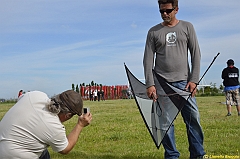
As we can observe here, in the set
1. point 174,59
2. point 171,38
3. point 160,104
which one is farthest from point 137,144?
point 171,38

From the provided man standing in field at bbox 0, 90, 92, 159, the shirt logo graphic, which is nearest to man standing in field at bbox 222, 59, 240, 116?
the shirt logo graphic

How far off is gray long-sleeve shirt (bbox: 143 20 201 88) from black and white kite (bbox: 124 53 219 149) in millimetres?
116

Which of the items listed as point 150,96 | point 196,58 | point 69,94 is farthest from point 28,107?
point 196,58

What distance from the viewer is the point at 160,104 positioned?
5.24 meters

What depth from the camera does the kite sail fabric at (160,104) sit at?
5059 millimetres

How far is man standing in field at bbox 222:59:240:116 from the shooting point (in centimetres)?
1185

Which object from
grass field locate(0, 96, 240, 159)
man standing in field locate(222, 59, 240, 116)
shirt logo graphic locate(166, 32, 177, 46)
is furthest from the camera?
man standing in field locate(222, 59, 240, 116)

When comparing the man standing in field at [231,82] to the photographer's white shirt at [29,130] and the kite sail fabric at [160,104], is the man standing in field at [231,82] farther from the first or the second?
the photographer's white shirt at [29,130]

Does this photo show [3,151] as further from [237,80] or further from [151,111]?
[237,80]

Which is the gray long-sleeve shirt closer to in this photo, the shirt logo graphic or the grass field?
the shirt logo graphic

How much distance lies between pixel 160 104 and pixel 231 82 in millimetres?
7253

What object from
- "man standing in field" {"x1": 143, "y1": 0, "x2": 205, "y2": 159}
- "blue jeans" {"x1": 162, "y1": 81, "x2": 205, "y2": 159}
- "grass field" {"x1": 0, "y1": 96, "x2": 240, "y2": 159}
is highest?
"man standing in field" {"x1": 143, "y1": 0, "x2": 205, "y2": 159}

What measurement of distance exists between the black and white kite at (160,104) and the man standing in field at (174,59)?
0.27 feet

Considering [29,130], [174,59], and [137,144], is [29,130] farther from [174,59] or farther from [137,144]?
[137,144]
